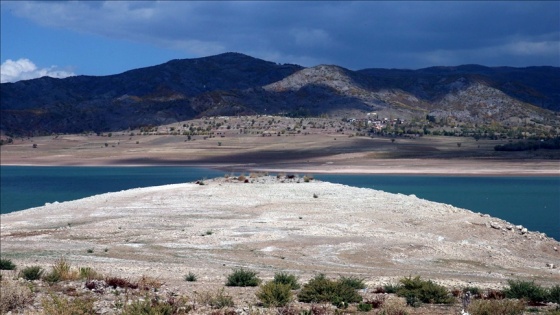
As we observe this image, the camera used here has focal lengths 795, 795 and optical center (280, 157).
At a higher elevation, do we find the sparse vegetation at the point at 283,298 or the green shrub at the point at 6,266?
the sparse vegetation at the point at 283,298

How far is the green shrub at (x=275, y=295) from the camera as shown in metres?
11.7

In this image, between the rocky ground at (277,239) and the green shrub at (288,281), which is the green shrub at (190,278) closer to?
the rocky ground at (277,239)

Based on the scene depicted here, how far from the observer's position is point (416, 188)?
52.1 metres

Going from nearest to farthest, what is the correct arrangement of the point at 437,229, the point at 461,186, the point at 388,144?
the point at 437,229
the point at 461,186
the point at 388,144

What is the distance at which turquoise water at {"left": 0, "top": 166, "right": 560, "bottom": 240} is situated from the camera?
37625mm

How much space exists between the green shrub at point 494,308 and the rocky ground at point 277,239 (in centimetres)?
344

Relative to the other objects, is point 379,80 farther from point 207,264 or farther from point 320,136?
point 207,264

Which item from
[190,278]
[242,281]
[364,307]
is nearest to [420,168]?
[190,278]

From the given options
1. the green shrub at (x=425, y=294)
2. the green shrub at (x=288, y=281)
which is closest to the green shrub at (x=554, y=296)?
the green shrub at (x=425, y=294)

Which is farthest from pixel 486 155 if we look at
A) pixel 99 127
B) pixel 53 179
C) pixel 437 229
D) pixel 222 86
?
pixel 222 86

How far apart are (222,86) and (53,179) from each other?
13492 centimetres

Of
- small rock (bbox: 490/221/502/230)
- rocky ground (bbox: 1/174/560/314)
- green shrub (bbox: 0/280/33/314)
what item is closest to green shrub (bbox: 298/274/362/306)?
rocky ground (bbox: 1/174/560/314)

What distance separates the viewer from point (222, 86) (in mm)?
198500

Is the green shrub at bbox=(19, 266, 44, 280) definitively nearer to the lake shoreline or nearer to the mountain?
the lake shoreline
